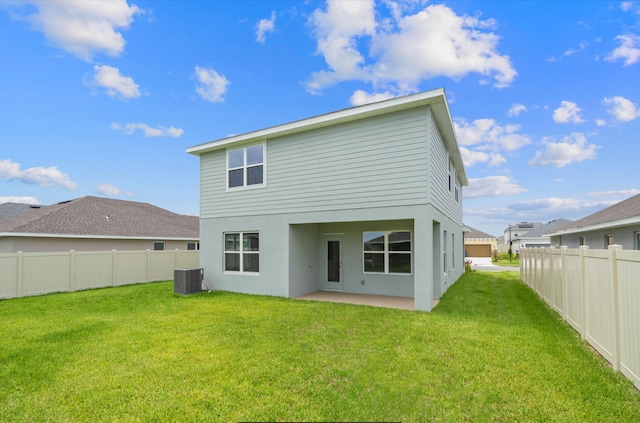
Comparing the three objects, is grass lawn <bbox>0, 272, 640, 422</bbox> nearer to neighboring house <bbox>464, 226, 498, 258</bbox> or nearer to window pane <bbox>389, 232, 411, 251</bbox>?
window pane <bbox>389, 232, 411, 251</bbox>

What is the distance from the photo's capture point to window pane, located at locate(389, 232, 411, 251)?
34.3 feet

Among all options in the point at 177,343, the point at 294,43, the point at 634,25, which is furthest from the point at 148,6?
the point at 634,25

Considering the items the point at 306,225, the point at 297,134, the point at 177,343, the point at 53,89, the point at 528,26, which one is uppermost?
the point at 528,26

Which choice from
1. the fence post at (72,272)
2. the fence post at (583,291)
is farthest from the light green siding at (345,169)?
the fence post at (72,272)

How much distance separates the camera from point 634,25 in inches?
373

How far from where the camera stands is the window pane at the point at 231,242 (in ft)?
38.2

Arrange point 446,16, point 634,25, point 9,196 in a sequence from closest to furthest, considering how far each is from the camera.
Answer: point 634,25, point 446,16, point 9,196

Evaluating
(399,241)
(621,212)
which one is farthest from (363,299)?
(621,212)

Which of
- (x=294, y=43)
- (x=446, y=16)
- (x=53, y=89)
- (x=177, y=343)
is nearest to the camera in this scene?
(x=177, y=343)

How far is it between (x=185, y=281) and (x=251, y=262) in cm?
230

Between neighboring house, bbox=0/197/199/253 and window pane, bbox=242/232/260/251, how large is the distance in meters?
9.29

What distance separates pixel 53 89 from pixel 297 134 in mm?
10780

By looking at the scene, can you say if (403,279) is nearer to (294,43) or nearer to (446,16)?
(446,16)

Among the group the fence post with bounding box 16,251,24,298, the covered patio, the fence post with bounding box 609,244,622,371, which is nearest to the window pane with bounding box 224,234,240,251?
the covered patio
